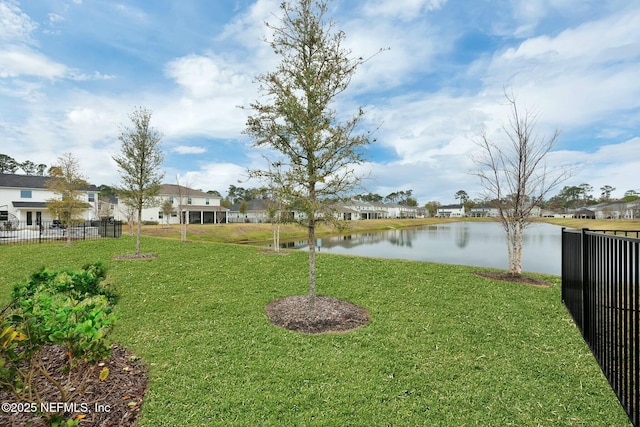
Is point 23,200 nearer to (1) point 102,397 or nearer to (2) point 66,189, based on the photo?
(2) point 66,189

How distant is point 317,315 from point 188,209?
4231 centimetres

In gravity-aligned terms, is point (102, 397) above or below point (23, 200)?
below

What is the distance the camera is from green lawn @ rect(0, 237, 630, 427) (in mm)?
3342

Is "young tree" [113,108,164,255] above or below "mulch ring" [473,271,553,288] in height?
above

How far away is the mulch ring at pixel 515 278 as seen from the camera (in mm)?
9026

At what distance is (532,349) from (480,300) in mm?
2464

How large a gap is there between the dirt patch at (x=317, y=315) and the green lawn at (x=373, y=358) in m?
0.26

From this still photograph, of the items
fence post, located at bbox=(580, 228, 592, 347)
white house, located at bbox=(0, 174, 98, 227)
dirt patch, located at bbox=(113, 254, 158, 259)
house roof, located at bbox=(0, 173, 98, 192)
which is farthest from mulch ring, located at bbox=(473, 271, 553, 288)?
house roof, located at bbox=(0, 173, 98, 192)

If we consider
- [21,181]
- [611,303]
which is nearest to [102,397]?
[611,303]

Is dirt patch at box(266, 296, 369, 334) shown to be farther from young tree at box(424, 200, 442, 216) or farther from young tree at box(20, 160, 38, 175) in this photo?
young tree at box(424, 200, 442, 216)

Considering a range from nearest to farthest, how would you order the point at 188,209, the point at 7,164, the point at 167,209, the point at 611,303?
the point at 611,303 → the point at 167,209 → the point at 188,209 → the point at 7,164

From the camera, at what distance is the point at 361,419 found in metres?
3.21

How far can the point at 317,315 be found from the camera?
20.3 ft

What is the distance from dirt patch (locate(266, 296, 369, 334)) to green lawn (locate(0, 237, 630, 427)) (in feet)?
0.85
